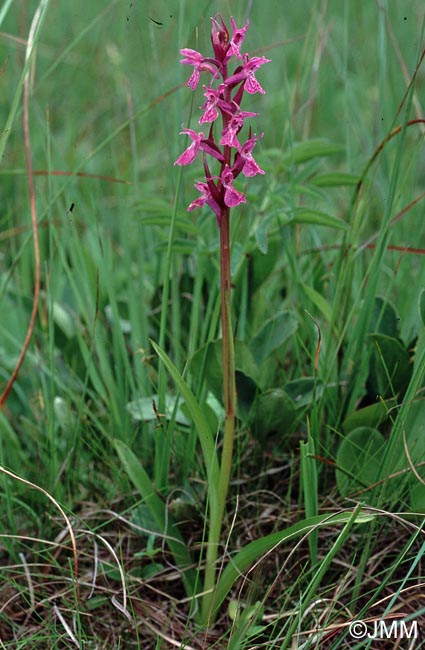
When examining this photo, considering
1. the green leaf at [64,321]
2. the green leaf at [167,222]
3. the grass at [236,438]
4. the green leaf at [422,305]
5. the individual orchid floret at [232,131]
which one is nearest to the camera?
the individual orchid floret at [232,131]

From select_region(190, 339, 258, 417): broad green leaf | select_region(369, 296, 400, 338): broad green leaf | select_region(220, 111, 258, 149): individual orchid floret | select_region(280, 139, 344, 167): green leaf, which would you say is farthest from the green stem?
select_region(280, 139, 344, 167): green leaf

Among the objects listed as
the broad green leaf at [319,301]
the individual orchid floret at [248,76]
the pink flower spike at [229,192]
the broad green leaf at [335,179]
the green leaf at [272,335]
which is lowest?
the green leaf at [272,335]

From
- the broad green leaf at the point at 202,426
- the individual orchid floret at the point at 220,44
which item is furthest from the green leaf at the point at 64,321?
the individual orchid floret at the point at 220,44

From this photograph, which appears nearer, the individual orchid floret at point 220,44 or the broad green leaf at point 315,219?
the individual orchid floret at point 220,44

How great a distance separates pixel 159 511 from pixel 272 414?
0.94 ft

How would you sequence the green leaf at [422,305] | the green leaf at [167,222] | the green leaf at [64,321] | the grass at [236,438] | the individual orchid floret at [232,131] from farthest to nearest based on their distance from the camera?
the green leaf at [64,321] < the green leaf at [167,222] < the green leaf at [422,305] < the grass at [236,438] < the individual orchid floret at [232,131]

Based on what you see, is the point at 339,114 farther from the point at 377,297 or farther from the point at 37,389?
the point at 37,389

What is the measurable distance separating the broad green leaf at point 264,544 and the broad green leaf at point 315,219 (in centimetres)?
59

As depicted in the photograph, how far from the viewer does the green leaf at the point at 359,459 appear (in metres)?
1.30

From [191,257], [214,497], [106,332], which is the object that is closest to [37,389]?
[106,332]

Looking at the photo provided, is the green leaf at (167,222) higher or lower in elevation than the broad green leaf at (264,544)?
higher

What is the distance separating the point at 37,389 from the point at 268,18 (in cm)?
261

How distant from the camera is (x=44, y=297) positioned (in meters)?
1.96

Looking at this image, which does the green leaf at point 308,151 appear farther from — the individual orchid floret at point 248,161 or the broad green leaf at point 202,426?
the broad green leaf at point 202,426
